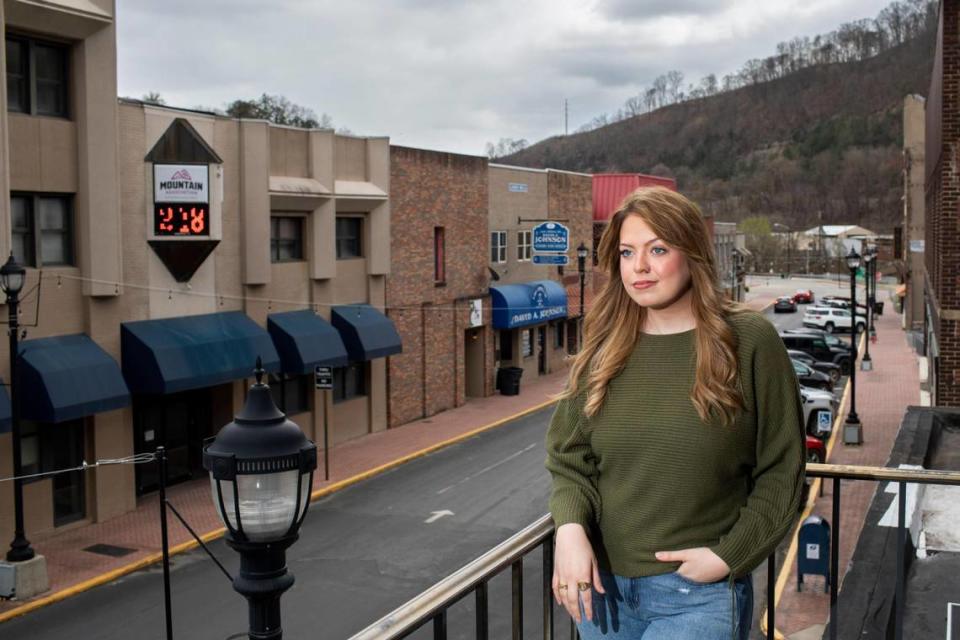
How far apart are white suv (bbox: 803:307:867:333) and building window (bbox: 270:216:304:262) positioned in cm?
4170

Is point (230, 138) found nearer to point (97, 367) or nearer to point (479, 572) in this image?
point (97, 367)

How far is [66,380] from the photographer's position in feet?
62.4

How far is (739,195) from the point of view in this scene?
620 ft

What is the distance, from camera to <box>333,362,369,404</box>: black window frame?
29.4 metres

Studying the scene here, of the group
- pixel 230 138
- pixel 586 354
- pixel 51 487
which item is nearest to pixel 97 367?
pixel 51 487

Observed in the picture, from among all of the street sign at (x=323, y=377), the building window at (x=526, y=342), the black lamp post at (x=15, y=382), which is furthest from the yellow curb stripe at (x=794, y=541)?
the building window at (x=526, y=342)

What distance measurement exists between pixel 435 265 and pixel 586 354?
31383mm

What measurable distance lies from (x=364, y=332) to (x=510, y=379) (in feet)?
35.8

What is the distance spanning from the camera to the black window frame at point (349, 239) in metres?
29.7

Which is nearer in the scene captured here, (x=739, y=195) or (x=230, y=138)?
(x=230, y=138)

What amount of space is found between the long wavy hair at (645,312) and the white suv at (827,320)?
6081cm

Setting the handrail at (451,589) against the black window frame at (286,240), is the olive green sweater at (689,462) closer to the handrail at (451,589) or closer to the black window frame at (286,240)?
the handrail at (451,589)

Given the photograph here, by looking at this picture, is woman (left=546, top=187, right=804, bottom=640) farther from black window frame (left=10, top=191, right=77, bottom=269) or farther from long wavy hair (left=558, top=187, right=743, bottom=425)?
black window frame (left=10, top=191, right=77, bottom=269)

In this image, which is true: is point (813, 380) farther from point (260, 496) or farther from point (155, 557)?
point (260, 496)
